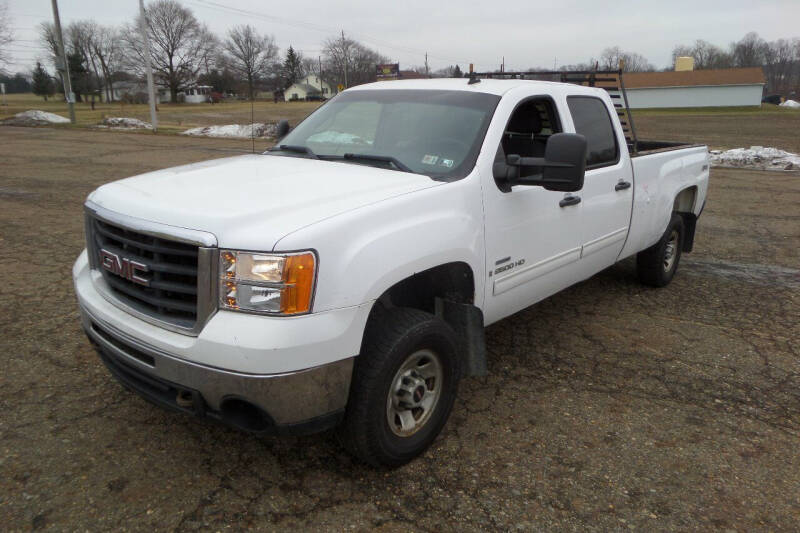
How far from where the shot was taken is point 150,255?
267cm

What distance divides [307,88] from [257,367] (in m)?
113

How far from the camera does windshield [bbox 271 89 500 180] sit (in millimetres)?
3393

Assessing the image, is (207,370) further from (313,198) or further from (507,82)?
(507,82)

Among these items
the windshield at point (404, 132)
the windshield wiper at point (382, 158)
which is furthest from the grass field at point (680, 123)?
the windshield wiper at point (382, 158)

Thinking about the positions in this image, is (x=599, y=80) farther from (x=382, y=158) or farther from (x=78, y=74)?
(x=78, y=74)

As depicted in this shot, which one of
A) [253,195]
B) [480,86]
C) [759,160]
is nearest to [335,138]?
[480,86]

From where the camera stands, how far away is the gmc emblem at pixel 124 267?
2652 mm

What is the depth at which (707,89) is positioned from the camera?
6525 cm

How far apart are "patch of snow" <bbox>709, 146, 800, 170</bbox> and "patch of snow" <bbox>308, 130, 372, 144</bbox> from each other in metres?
13.8

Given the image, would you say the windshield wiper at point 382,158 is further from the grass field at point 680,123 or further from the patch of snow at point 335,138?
the grass field at point 680,123

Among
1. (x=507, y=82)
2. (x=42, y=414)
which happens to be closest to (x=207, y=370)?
(x=42, y=414)

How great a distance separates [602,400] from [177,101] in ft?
281

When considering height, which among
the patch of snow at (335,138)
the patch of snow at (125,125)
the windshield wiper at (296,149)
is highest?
the patch of snow at (335,138)

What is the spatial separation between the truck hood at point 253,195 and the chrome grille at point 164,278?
0.09 m
